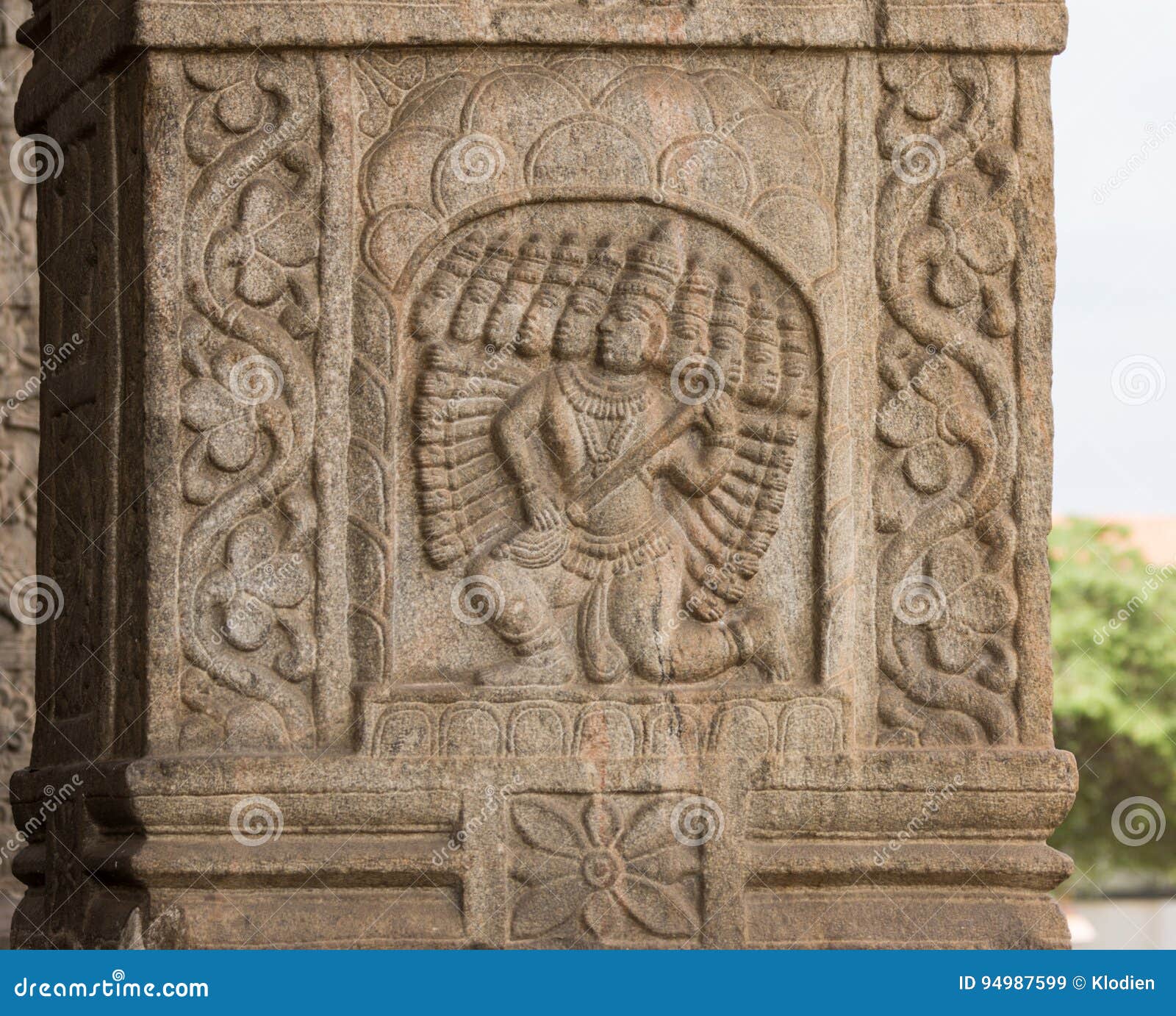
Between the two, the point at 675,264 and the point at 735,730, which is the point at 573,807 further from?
the point at 675,264

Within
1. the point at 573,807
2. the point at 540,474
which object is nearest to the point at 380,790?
the point at 573,807

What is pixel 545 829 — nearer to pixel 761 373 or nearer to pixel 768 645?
pixel 768 645

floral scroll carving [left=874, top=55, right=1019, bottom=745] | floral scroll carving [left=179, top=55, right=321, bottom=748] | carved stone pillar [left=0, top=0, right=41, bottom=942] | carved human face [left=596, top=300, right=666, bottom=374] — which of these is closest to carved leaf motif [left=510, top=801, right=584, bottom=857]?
floral scroll carving [left=179, top=55, right=321, bottom=748]

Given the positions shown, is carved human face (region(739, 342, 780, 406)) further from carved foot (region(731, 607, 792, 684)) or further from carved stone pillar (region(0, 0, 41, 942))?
carved stone pillar (region(0, 0, 41, 942))

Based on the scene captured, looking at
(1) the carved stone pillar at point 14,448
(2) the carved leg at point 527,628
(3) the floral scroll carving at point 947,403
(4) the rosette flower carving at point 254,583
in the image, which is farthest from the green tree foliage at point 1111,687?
(4) the rosette flower carving at point 254,583

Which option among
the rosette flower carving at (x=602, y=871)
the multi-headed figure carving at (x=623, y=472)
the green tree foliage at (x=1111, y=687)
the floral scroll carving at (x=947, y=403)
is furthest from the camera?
the green tree foliage at (x=1111, y=687)

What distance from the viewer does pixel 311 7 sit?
15.8ft

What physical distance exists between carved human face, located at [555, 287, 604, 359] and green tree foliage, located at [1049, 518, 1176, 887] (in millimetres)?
15339

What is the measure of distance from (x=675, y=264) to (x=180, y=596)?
1.66m

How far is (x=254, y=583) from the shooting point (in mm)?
4773

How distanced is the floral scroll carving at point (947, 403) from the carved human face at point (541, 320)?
934mm

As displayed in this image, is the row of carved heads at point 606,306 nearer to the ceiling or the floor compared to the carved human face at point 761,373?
nearer to the ceiling

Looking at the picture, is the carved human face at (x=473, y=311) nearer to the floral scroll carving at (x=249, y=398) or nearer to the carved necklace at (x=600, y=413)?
the carved necklace at (x=600, y=413)

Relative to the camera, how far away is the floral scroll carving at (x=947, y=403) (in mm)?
4961
